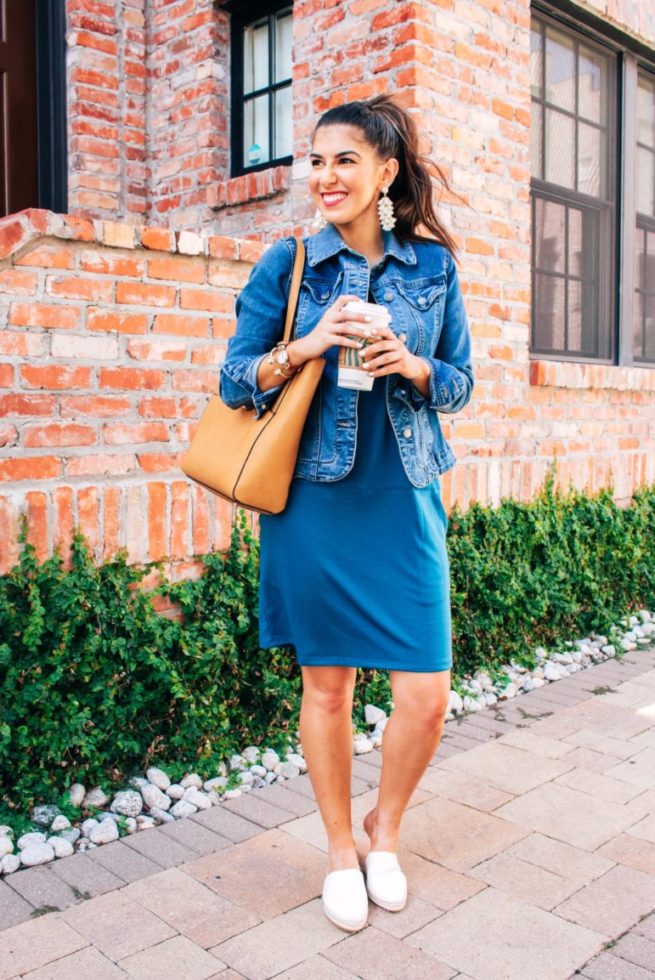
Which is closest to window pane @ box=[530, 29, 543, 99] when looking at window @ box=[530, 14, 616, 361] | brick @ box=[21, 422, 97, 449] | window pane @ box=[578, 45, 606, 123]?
window @ box=[530, 14, 616, 361]

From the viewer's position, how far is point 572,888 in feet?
8.59

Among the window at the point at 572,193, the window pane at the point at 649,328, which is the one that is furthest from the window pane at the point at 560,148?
the window pane at the point at 649,328

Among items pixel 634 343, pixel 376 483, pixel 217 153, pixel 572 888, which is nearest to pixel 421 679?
pixel 376 483

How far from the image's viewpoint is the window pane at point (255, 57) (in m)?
5.18

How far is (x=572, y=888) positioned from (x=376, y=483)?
3.95 feet

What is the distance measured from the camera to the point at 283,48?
510 centimetres

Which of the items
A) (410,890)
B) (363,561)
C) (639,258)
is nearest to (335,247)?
(363,561)

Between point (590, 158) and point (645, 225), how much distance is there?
74 centimetres

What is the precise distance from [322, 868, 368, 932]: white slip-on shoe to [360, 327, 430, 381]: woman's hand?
1.24 m

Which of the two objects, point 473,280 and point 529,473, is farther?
point 529,473

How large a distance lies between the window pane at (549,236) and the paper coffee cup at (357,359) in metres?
3.55

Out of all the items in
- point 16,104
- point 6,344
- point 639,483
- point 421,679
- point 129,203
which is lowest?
point 421,679

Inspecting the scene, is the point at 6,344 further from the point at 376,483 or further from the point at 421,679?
the point at 421,679

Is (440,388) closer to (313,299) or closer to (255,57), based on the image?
(313,299)
